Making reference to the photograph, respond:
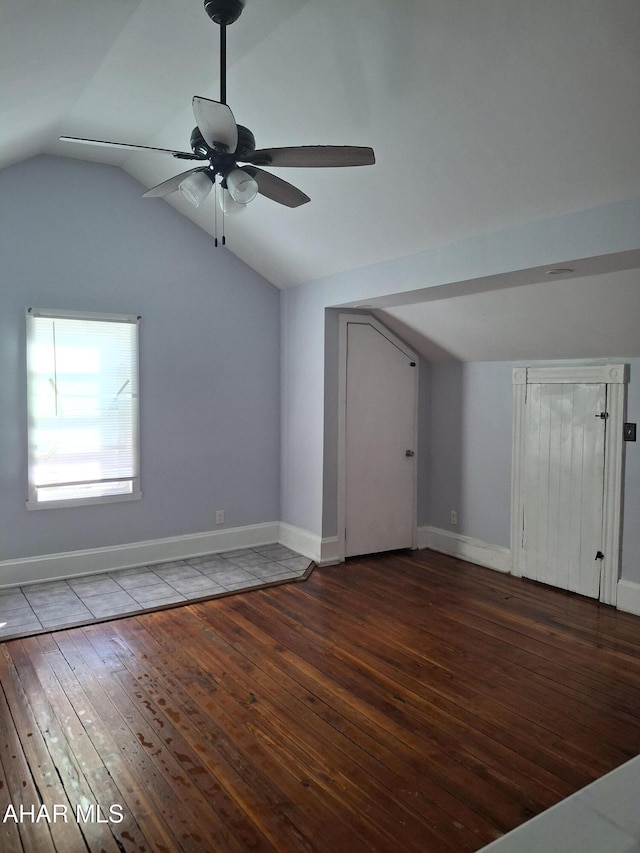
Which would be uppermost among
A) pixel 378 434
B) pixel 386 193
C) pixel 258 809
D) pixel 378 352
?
pixel 386 193

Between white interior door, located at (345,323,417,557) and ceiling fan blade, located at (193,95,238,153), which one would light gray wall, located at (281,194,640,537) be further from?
ceiling fan blade, located at (193,95,238,153)

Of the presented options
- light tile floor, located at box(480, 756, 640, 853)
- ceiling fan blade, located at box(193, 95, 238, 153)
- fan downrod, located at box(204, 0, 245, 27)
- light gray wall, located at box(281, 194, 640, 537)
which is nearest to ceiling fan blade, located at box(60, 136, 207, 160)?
ceiling fan blade, located at box(193, 95, 238, 153)

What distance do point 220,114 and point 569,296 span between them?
99.0 inches

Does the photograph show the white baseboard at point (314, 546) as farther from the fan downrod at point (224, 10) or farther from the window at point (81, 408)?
the fan downrod at point (224, 10)

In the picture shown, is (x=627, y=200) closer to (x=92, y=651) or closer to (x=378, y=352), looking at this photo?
(x=378, y=352)

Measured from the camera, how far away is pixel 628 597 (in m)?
4.12

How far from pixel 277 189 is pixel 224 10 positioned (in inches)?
27.3

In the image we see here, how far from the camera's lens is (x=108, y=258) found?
15.6 feet

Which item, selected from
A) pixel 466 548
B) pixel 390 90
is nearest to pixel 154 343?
pixel 390 90

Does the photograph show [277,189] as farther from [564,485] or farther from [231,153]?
[564,485]

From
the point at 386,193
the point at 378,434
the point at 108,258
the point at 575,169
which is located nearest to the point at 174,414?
the point at 108,258

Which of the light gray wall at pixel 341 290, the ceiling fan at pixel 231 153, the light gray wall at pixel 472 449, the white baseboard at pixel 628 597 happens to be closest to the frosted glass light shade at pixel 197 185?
the ceiling fan at pixel 231 153

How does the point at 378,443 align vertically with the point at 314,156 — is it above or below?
below

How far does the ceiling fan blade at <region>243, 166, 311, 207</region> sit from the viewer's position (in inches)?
105
